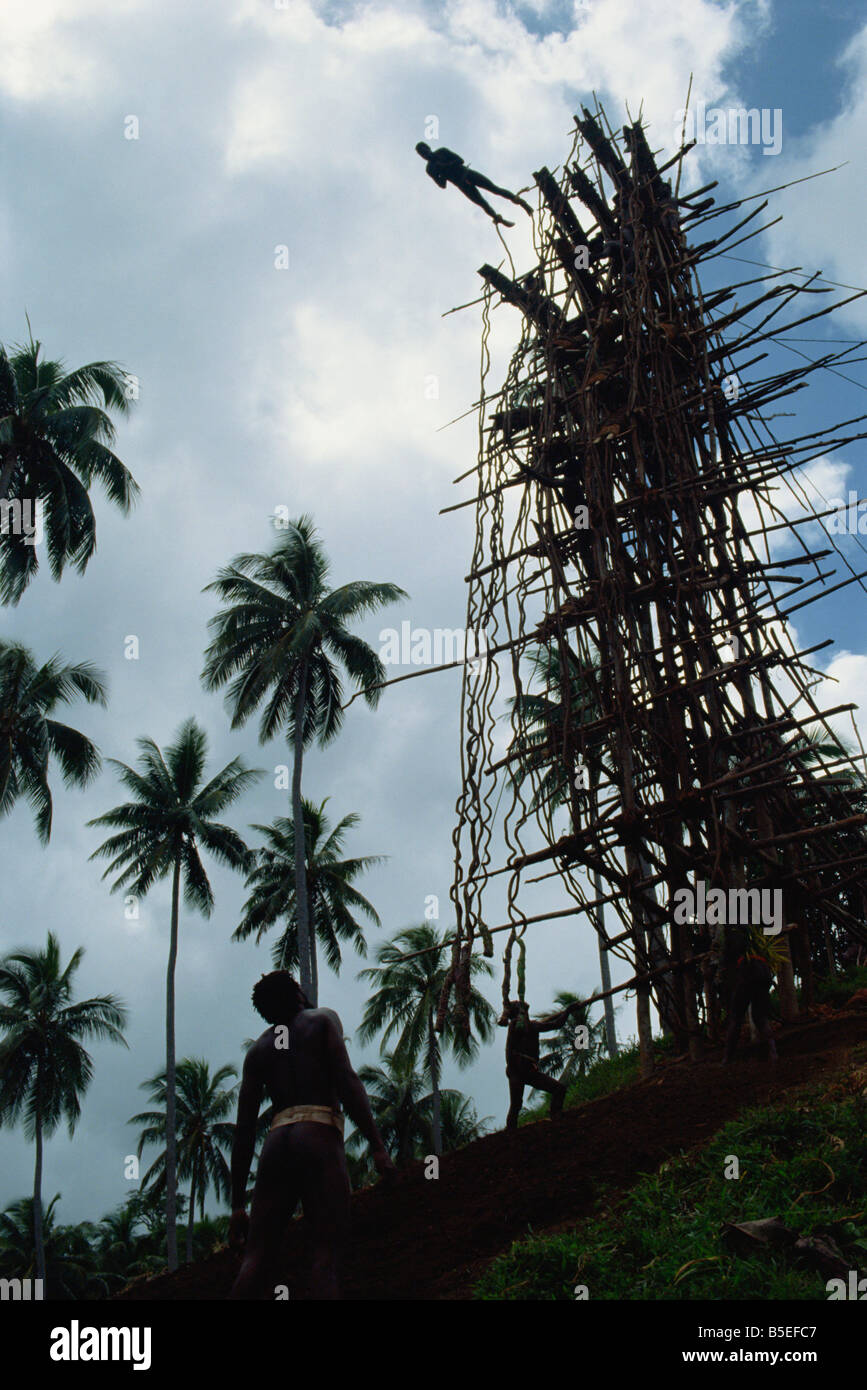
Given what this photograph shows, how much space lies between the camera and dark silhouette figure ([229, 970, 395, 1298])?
4.08 meters

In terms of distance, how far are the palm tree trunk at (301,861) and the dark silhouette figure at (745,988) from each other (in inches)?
446

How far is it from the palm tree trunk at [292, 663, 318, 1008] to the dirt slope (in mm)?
10865

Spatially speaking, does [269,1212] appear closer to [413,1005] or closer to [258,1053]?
[258,1053]

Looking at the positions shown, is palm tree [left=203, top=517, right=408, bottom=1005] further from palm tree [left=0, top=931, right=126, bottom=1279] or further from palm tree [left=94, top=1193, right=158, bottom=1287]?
palm tree [left=94, top=1193, right=158, bottom=1287]

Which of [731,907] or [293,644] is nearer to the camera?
[731,907]

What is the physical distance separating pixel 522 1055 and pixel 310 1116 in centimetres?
391

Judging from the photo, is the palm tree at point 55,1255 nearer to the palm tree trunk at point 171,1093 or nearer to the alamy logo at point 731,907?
the palm tree trunk at point 171,1093

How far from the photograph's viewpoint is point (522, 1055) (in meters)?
7.86

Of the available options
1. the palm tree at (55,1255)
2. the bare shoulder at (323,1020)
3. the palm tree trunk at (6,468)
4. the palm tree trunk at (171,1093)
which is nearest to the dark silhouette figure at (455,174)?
the bare shoulder at (323,1020)

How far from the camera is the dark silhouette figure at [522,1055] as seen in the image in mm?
7863

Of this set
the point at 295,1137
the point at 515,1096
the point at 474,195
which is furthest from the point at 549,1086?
the point at 474,195

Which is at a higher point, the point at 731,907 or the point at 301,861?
the point at 301,861

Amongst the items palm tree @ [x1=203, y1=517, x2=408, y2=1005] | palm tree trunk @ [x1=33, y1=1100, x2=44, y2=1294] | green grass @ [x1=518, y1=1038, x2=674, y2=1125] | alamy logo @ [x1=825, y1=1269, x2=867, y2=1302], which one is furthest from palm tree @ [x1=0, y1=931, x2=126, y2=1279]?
alamy logo @ [x1=825, y1=1269, x2=867, y2=1302]
